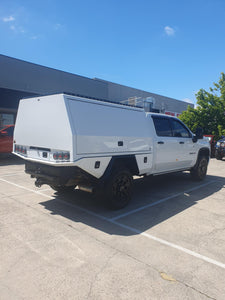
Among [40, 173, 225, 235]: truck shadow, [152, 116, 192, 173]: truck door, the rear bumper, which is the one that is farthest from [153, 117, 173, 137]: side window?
the rear bumper

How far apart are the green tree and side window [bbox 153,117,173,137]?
14935mm

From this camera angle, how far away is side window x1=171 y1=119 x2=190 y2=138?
21.8ft

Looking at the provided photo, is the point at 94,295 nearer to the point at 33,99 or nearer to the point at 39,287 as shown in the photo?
the point at 39,287

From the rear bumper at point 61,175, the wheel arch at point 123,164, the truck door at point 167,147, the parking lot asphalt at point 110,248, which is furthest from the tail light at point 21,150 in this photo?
the truck door at point 167,147

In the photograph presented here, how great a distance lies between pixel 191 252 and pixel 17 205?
3.69 meters

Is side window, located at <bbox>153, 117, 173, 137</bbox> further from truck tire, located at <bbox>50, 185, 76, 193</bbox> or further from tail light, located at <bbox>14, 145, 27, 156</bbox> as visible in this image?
tail light, located at <bbox>14, 145, 27, 156</bbox>

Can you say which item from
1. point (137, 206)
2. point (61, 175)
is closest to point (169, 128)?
point (137, 206)

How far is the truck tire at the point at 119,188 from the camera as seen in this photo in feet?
14.9

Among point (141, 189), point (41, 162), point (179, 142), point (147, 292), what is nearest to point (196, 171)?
point (179, 142)

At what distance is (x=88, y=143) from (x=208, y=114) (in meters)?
18.9

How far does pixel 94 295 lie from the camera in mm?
2322

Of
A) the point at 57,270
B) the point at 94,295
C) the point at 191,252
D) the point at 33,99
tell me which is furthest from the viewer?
the point at 33,99

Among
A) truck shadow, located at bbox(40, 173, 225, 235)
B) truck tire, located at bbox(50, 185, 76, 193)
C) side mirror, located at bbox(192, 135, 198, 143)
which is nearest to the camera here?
truck shadow, located at bbox(40, 173, 225, 235)

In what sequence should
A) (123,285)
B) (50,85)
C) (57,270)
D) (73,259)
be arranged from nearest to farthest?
1. (123,285)
2. (57,270)
3. (73,259)
4. (50,85)
